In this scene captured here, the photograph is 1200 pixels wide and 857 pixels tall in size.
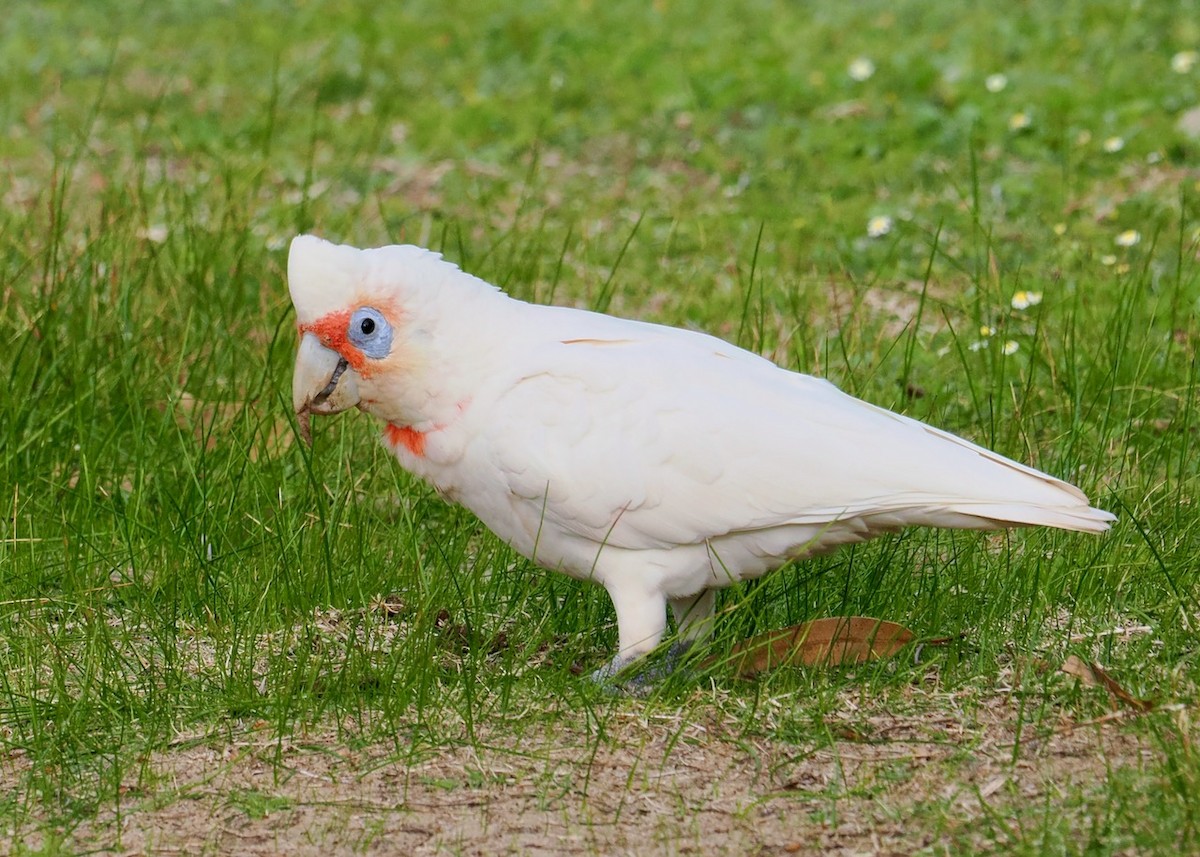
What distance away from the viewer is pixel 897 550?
135 inches

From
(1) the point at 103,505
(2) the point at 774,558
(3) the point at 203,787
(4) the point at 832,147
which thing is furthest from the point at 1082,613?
(4) the point at 832,147

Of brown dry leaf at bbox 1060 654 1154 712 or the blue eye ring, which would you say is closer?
brown dry leaf at bbox 1060 654 1154 712

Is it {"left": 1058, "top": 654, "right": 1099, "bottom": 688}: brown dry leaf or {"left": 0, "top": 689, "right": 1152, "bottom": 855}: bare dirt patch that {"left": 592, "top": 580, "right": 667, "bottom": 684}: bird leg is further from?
{"left": 1058, "top": 654, "right": 1099, "bottom": 688}: brown dry leaf

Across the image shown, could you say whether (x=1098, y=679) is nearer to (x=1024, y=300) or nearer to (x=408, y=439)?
(x=408, y=439)

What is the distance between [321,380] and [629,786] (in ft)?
3.31

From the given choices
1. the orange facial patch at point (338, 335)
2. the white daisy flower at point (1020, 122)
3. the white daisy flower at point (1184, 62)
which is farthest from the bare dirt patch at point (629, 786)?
the white daisy flower at point (1184, 62)

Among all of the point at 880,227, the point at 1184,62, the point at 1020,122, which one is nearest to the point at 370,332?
the point at 880,227

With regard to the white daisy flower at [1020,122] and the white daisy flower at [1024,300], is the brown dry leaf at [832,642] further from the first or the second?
the white daisy flower at [1020,122]

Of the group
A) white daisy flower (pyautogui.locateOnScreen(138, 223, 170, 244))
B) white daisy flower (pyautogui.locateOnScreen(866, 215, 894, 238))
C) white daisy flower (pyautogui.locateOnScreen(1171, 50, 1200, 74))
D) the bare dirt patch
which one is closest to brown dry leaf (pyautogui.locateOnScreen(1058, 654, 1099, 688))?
the bare dirt patch

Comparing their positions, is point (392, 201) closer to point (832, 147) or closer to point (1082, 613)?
point (832, 147)

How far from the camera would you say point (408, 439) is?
3.02 meters

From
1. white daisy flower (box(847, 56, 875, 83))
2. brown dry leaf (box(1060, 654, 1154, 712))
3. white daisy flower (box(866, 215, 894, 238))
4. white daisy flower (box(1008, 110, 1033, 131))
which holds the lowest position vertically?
brown dry leaf (box(1060, 654, 1154, 712))

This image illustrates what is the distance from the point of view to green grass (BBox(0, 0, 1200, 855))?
285 centimetres

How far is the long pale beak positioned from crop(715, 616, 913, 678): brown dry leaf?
0.93 m
